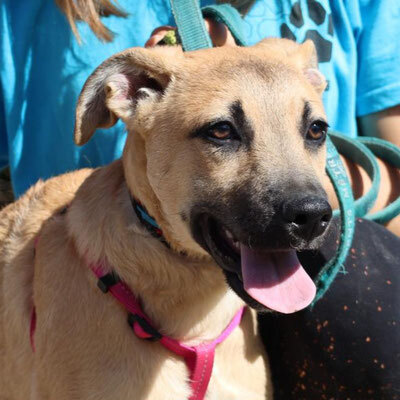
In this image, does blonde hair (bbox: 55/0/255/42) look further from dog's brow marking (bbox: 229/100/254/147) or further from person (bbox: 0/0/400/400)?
dog's brow marking (bbox: 229/100/254/147)

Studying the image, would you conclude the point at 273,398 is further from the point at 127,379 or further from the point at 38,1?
the point at 38,1

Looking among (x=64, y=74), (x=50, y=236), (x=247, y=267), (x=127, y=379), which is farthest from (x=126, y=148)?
(x=64, y=74)

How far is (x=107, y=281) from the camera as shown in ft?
7.59

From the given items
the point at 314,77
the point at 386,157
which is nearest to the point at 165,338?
the point at 314,77

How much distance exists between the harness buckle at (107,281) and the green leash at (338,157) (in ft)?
2.83

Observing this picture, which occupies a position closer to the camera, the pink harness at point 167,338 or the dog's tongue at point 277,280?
the dog's tongue at point 277,280

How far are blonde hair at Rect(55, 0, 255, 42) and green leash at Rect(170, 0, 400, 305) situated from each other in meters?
0.53

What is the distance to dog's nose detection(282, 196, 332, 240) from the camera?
6.34ft

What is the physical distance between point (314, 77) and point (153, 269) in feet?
4.07

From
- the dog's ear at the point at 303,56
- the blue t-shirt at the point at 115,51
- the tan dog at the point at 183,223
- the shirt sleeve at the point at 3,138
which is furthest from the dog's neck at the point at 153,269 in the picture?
the shirt sleeve at the point at 3,138

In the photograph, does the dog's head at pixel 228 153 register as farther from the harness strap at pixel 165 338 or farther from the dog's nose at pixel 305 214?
the harness strap at pixel 165 338

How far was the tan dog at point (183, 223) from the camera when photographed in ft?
6.90

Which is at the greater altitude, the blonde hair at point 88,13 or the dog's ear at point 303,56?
the blonde hair at point 88,13

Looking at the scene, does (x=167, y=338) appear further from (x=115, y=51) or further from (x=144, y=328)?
(x=115, y=51)
